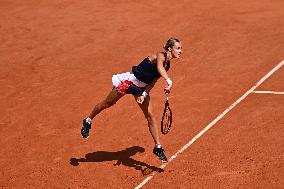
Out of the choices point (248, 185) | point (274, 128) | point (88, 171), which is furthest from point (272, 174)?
point (88, 171)

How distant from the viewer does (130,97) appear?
12.2m

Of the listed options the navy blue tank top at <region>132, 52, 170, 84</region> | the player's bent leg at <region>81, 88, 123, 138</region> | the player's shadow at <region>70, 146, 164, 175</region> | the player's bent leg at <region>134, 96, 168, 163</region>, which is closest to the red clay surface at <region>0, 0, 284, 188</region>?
the player's shadow at <region>70, 146, 164, 175</region>

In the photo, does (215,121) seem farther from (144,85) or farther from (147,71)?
(147,71)

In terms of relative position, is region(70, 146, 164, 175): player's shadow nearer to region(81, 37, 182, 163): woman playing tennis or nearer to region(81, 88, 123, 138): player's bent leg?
region(81, 37, 182, 163): woman playing tennis

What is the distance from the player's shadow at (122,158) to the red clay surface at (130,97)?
0.06 feet

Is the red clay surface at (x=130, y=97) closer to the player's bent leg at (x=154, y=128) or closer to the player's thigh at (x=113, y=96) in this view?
the player's bent leg at (x=154, y=128)

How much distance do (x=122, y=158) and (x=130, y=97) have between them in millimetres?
2949

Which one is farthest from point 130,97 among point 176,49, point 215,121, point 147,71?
point 176,49

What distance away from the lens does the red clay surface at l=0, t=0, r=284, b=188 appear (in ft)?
29.4

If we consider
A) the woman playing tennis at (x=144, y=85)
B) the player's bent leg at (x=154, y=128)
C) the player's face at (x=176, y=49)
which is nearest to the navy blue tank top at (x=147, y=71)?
the woman playing tennis at (x=144, y=85)

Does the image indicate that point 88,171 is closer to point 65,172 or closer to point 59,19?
point 65,172

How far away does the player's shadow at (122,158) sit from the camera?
359 inches

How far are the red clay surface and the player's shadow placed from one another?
19 mm

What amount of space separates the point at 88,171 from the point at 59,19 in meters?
10.5
